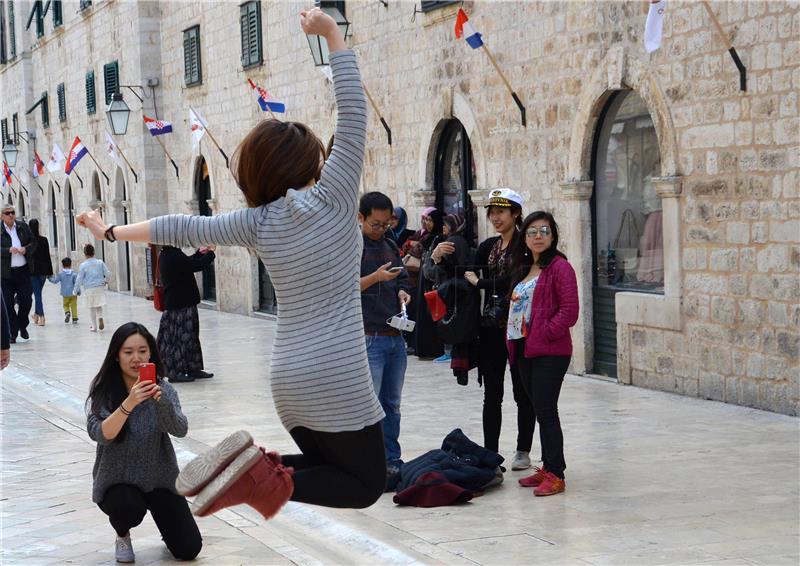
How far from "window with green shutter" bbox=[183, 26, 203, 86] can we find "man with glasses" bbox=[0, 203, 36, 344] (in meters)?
6.46

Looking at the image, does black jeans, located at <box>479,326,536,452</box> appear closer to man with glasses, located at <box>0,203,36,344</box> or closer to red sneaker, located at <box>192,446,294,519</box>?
red sneaker, located at <box>192,446,294,519</box>

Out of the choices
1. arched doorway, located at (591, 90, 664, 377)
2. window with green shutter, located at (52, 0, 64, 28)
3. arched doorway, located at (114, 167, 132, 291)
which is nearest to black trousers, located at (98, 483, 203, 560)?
arched doorway, located at (591, 90, 664, 377)

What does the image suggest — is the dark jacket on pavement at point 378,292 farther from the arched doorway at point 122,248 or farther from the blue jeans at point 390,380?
the arched doorway at point 122,248

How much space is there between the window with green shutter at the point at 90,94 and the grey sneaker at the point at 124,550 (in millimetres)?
26047

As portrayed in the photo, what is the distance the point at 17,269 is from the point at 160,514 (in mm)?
12343

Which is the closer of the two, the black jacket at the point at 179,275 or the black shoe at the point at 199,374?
the black jacket at the point at 179,275

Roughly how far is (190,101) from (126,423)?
62.7 feet

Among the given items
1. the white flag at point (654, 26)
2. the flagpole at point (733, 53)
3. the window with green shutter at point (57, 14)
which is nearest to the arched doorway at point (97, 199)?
the window with green shutter at point (57, 14)

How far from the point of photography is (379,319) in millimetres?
7121

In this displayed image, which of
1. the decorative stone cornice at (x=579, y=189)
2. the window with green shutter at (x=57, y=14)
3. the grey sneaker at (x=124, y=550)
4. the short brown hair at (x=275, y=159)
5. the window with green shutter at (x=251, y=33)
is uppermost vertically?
the window with green shutter at (x=57, y=14)

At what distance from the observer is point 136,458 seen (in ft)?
19.8

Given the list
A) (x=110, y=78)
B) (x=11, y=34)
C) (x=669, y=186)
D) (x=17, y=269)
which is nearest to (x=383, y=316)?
(x=669, y=186)

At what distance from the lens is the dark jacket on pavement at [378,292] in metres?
7.12

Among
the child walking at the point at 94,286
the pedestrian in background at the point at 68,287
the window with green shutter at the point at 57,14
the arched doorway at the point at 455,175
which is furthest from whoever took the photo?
the window with green shutter at the point at 57,14
